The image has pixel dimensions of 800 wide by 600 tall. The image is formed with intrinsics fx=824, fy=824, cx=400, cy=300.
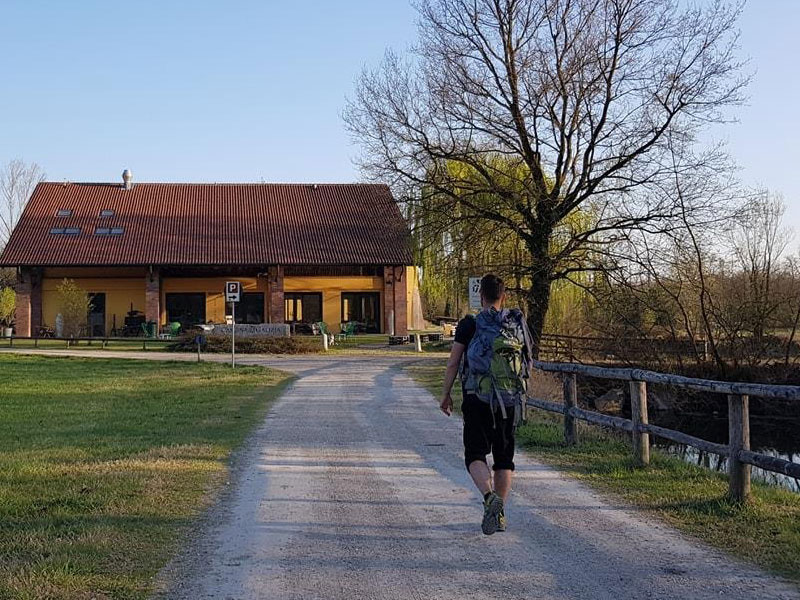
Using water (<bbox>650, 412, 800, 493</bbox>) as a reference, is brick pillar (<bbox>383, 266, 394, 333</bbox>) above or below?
above

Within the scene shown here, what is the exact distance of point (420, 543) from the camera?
19.6 feet

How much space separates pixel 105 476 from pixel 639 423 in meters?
5.74

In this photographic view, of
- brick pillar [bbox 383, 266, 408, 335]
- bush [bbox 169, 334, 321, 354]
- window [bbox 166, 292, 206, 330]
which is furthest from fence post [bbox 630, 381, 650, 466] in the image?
window [bbox 166, 292, 206, 330]

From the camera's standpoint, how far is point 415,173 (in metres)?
24.9

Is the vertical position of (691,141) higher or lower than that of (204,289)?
higher

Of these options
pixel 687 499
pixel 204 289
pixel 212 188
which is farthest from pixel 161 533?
pixel 212 188

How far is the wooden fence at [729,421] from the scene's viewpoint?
6.91 m

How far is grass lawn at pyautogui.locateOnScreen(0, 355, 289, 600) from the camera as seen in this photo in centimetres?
523

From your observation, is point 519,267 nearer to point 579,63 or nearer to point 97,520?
point 579,63

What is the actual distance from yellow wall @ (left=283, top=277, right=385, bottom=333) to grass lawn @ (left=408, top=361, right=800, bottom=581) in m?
34.2

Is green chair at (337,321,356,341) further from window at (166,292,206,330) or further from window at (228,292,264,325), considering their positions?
window at (166,292,206,330)

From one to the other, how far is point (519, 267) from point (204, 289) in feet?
82.5

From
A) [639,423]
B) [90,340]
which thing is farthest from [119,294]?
[639,423]

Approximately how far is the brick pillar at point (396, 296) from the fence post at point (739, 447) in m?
37.1
